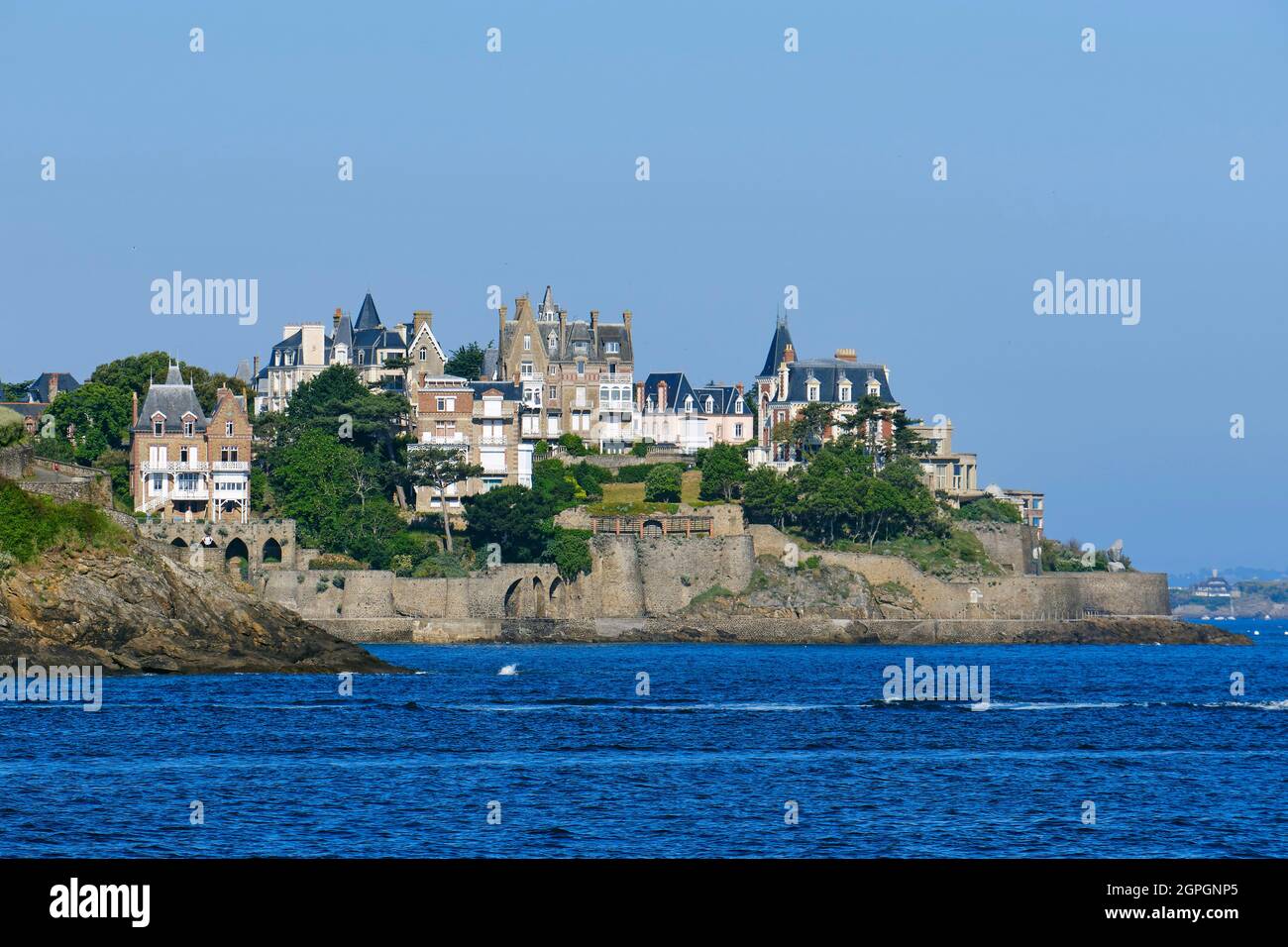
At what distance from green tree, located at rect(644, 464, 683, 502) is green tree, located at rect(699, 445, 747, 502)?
173 centimetres

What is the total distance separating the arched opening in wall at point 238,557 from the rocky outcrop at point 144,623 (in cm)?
2055

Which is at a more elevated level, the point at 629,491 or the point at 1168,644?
the point at 629,491

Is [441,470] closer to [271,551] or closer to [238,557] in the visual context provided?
[271,551]

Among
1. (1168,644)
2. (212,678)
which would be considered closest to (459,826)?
(212,678)

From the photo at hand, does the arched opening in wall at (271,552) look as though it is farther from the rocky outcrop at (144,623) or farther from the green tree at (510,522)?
the rocky outcrop at (144,623)

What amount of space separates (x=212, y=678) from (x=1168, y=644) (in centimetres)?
7237

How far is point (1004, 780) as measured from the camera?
1384 inches

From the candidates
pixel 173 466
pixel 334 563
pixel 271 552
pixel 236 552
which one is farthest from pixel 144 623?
pixel 173 466

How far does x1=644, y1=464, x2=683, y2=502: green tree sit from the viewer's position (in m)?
107

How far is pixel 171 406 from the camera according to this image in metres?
95.5

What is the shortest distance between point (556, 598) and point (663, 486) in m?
11.9

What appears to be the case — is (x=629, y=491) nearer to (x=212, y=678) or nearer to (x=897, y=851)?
(x=212, y=678)
